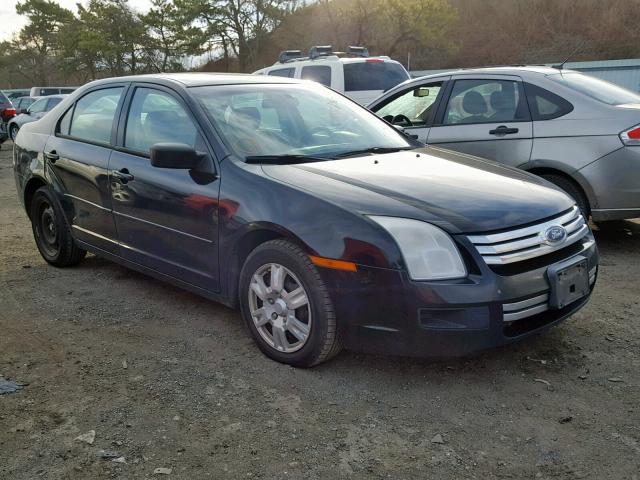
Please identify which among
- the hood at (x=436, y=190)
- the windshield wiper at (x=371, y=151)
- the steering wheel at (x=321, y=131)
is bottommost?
the hood at (x=436, y=190)

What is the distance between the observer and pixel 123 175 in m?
4.07

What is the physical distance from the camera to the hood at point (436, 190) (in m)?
2.96

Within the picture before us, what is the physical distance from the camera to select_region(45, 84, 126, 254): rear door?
14.2ft

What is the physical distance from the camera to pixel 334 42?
4309 centimetres

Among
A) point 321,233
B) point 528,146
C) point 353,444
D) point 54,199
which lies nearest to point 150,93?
point 54,199

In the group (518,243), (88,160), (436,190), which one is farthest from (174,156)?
(518,243)

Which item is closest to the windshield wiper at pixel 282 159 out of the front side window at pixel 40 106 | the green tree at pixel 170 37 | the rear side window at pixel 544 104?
the rear side window at pixel 544 104

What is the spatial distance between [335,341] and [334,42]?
140 ft

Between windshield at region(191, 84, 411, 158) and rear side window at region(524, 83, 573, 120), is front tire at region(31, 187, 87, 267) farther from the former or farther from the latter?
rear side window at region(524, 83, 573, 120)

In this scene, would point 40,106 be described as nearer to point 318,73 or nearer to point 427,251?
point 318,73

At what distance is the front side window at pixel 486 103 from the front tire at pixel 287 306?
136 inches

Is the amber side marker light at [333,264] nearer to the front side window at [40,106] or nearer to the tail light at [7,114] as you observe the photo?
the tail light at [7,114]

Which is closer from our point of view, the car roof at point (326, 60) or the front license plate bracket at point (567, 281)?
the front license plate bracket at point (567, 281)

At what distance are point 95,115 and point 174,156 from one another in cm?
154
